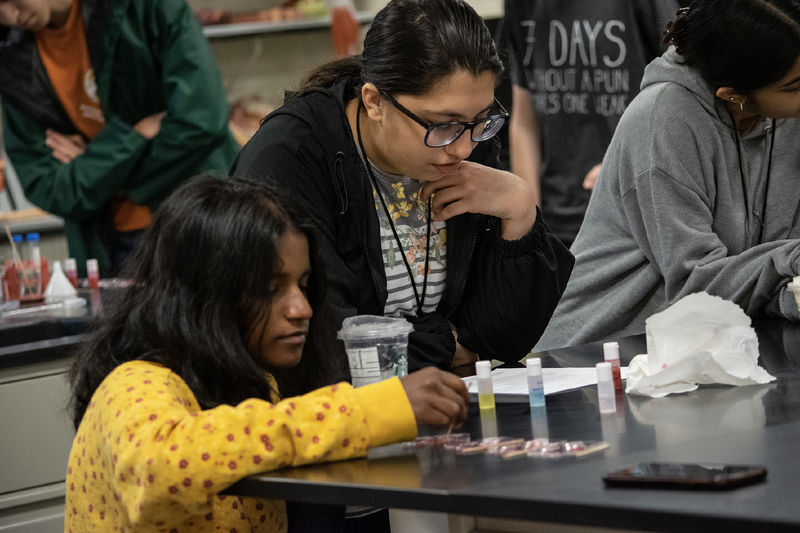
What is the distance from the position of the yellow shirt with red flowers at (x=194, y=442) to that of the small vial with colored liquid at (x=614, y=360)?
0.40 metres

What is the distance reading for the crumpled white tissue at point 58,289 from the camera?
11.2 feet

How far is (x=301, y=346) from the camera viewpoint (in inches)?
63.7

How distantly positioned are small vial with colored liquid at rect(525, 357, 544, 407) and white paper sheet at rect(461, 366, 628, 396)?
75 mm

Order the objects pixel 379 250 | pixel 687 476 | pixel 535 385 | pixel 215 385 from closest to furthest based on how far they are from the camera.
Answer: pixel 687 476 < pixel 215 385 < pixel 535 385 < pixel 379 250

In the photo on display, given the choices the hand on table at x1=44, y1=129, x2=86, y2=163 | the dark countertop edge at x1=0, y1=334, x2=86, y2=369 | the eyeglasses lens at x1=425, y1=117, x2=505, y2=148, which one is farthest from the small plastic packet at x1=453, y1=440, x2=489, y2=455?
the hand on table at x1=44, y1=129, x2=86, y2=163

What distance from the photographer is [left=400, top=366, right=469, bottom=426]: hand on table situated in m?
1.42

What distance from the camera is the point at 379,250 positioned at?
2.03 meters

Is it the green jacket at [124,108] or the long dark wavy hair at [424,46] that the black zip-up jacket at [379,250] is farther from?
the green jacket at [124,108]

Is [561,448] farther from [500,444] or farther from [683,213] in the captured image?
[683,213]

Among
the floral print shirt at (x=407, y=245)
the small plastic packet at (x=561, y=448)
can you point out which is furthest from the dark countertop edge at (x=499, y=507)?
the floral print shirt at (x=407, y=245)

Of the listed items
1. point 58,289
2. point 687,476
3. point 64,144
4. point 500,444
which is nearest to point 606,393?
point 500,444

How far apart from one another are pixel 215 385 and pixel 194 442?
0.76 feet

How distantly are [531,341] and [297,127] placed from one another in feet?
1.97

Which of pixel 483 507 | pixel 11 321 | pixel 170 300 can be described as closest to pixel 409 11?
pixel 170 300
